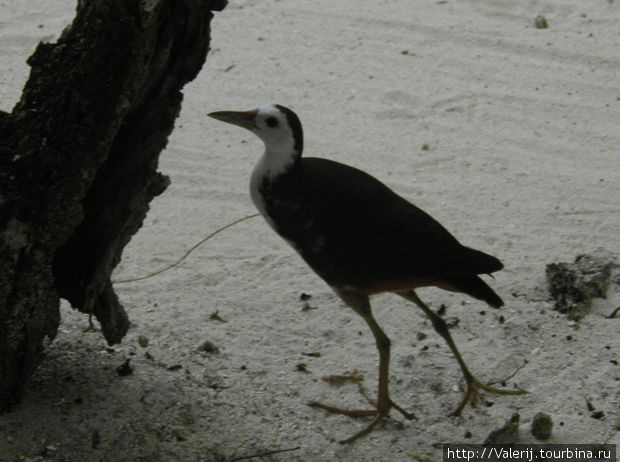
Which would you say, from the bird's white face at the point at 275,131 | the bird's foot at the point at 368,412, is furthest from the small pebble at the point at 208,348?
the bird's white face at the point at 275,131

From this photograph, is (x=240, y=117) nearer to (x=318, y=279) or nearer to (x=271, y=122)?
(x=271, y=122)

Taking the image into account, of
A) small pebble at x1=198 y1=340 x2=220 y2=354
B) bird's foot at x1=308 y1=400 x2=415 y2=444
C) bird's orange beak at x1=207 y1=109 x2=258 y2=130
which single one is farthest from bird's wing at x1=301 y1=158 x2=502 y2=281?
small pebble at x1=198 y1=340 x2=220 y2=354

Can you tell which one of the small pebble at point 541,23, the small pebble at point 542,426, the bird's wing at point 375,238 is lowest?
the small pebble at point 542,426

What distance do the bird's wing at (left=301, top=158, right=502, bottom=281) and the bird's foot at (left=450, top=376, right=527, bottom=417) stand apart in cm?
49

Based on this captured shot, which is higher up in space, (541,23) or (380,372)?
(541,23)

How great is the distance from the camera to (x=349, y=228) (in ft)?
11.9

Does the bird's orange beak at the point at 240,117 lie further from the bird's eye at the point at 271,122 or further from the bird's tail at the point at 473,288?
the bird's tail at the point at 473,288

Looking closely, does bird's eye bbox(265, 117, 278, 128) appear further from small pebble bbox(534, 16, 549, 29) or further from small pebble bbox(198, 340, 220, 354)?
small pebble bbox(534, 16, 549, 29)

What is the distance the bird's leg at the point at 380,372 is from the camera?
3.75 metres

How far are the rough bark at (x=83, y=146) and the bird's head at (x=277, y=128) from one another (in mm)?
388

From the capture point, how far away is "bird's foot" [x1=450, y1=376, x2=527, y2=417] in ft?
12.7

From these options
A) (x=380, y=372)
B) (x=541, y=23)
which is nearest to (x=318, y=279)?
(x=380, y=372)

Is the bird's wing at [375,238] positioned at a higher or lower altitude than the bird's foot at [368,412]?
higher

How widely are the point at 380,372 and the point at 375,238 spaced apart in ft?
1.60
